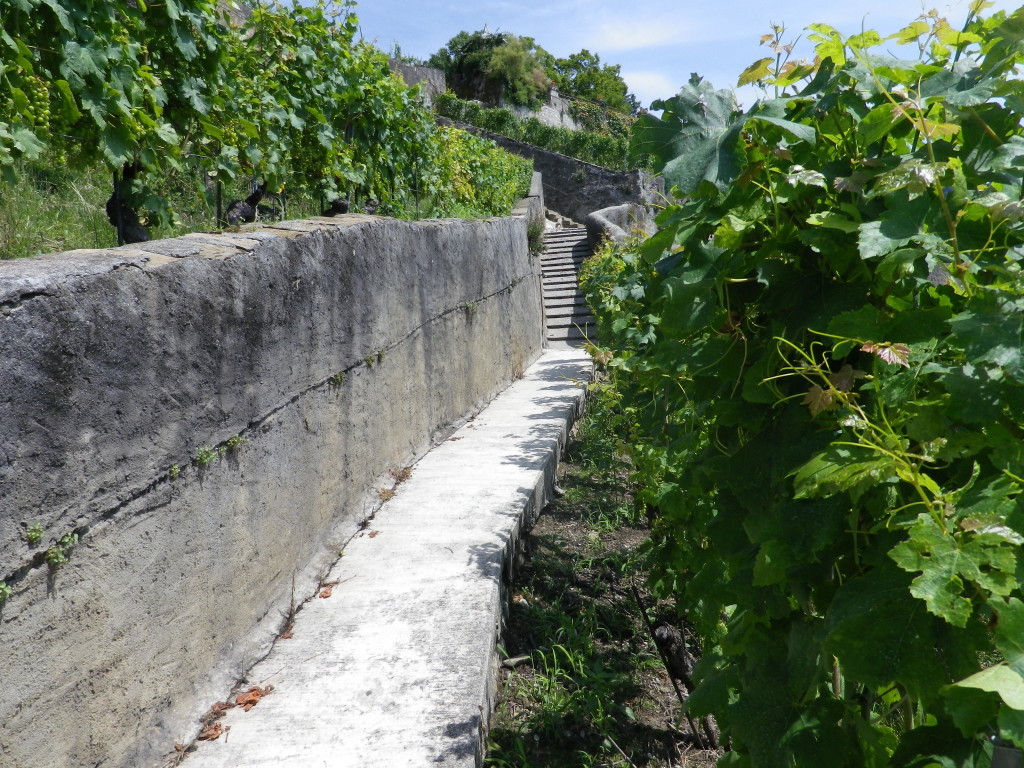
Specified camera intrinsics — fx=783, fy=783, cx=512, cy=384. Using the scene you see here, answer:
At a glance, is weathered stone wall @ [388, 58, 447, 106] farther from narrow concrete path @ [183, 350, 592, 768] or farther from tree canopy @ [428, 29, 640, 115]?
narrow concrete path @ [183, 350, 592, 768]

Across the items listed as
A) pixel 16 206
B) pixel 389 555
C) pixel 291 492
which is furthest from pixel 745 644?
pixel 16 206

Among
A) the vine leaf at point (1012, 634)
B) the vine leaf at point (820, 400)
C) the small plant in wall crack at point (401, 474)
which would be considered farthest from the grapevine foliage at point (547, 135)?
the vine leaf at point (1012, 634)

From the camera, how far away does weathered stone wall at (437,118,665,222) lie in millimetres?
24391

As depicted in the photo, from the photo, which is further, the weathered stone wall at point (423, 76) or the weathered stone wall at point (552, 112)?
the weathered stone wall at point (552, 112)

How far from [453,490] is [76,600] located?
267cm

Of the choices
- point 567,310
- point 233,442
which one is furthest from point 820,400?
point 567,310

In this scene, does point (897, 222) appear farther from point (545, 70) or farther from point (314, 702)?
point (545, 70)

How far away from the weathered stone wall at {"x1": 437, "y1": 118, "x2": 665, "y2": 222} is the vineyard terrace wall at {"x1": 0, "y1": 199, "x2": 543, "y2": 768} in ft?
69.9

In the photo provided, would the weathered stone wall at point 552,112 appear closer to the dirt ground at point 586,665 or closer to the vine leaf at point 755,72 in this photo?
the dirt ground at point 586,665

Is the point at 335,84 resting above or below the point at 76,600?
above

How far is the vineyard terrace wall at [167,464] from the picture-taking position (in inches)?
70.2

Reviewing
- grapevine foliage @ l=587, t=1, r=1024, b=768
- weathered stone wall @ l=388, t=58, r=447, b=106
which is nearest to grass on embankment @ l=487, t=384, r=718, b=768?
grapevine foliage @ l=587, t=1, r=1024, b=768

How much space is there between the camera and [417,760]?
7.29ft

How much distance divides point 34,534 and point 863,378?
1.76 meters
